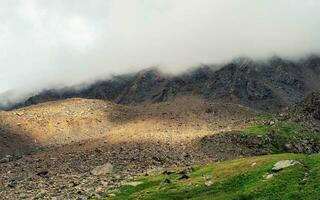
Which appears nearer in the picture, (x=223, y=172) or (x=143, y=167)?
(x=223, y=172)

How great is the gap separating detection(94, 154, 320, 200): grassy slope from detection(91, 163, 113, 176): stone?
35.4 ft

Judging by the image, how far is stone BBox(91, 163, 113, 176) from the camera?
431 feet

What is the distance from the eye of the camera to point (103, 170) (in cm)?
13288

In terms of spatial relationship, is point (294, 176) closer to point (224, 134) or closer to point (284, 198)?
point (284, 198)

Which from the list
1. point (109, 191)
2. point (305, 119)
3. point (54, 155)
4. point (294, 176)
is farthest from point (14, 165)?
point (305, 119)

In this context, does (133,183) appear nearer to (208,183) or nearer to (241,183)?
(208,183)

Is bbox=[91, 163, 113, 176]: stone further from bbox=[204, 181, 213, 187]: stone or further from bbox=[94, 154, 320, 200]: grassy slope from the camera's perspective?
bbox=[204, 181, 213, 187]: stone

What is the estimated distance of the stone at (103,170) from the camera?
131 metres

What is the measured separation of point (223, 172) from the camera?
11925 cm

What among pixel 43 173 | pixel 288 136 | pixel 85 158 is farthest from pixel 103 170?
pixel 288 136

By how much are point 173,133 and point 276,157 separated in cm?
6738

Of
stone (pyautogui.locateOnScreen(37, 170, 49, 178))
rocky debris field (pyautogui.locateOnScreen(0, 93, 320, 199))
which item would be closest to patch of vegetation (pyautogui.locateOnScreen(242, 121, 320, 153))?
rocky debris field (pyautogui.locateOnScreen(0, 93, 320, 199))

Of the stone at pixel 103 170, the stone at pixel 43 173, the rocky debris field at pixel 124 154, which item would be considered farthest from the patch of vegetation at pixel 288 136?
the stone at pixel 43 173

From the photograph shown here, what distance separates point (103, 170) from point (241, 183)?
3769 centimetres
